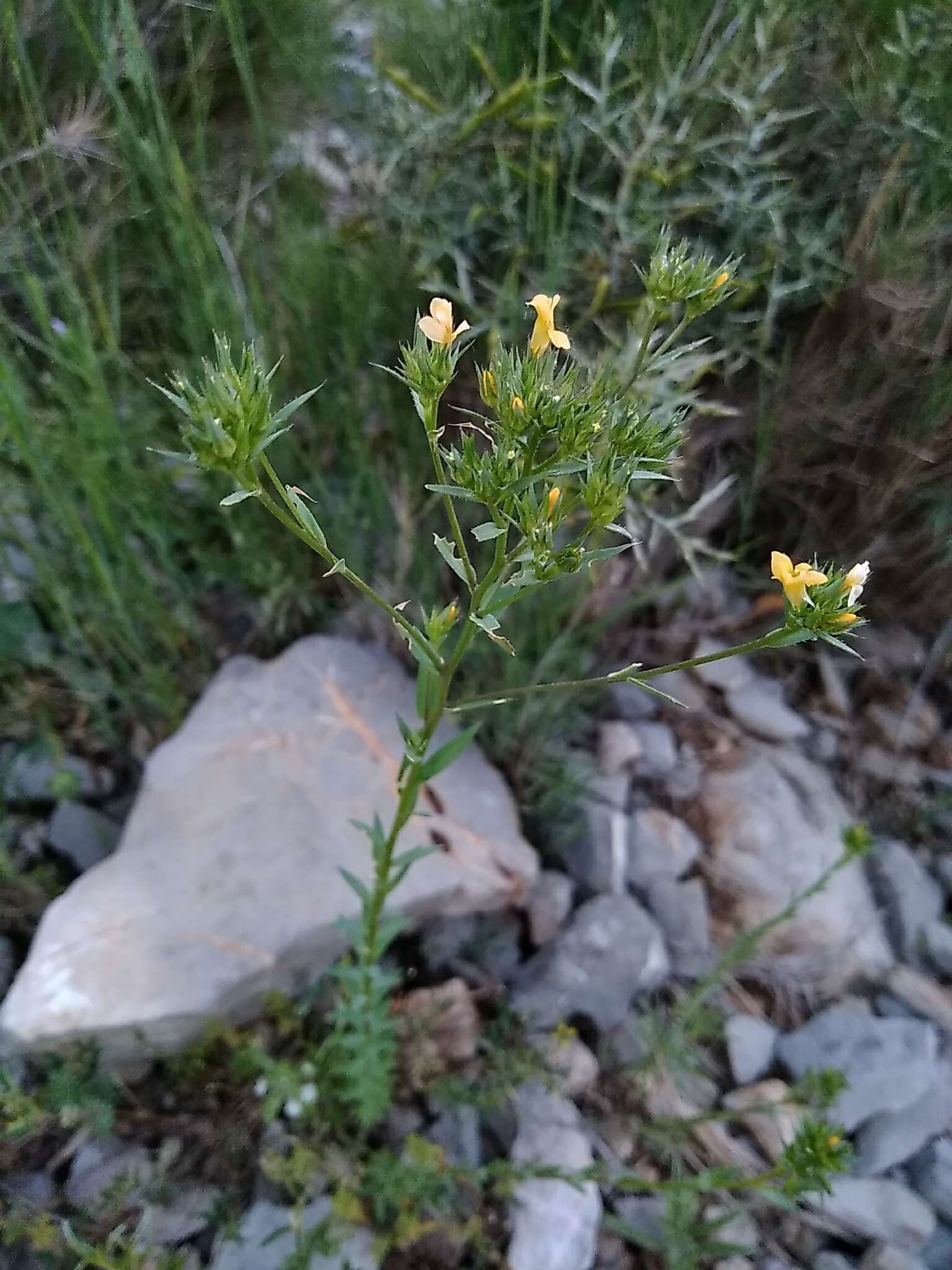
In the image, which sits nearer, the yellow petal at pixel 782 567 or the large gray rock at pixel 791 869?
the yellow petal at pixel 782 567

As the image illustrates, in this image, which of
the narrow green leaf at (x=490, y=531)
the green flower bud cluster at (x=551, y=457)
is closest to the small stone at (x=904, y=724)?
the green flower bud cluster at (x=551, y=457)

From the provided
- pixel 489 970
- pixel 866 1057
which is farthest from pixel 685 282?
pixel 866 1057

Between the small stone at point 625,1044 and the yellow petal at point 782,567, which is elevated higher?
the yellow petal at point 782,567

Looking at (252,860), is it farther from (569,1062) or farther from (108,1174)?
(569,1062)

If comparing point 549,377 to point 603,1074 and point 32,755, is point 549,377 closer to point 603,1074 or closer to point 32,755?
point 603,1074

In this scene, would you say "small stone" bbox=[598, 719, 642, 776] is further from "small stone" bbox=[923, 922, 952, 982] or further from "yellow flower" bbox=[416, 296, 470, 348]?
"yellow flower" bbox=[416, 296, 470, 348]

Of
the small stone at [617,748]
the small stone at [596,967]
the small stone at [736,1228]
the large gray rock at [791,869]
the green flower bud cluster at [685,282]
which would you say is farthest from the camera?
the small stone at [617,748]

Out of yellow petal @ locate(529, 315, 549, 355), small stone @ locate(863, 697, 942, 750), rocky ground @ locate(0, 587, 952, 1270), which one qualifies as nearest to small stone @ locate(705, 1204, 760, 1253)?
rocky ground @ locate(0, 587, 952, 1270)

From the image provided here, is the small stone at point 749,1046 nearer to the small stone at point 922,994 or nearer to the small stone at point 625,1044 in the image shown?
the small stone at point 625,1044
